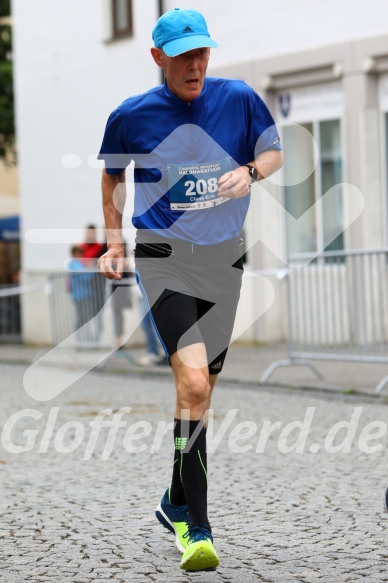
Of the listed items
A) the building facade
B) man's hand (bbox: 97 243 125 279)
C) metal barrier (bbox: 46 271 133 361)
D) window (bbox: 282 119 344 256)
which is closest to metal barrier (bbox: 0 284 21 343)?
the building facade

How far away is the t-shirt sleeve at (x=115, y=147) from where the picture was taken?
16.7ft

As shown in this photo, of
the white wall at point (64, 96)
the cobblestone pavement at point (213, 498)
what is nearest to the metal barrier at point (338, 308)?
the cobblestone pavement at point (213, 498)

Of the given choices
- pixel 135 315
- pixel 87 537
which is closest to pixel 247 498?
pixel 87 537

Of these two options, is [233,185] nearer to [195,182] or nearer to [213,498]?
[195,182]

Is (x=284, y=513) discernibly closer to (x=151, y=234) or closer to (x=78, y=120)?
(x=151, y=234)

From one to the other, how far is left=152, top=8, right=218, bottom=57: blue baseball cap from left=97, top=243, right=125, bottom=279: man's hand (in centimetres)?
81

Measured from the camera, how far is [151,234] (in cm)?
506

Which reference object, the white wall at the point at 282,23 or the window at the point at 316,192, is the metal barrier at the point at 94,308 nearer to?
the window at the point at 316,192

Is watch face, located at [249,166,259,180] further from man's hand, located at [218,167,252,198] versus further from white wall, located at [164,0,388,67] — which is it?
white wall, located at [164,0,388,67]

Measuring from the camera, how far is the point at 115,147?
16.9ft

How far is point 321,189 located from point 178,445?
42.9ft

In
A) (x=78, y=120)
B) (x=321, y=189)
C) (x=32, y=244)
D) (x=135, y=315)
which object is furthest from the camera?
(x=32, y=244)

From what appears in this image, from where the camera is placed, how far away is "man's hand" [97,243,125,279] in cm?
509

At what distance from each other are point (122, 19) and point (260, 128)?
16.4m
